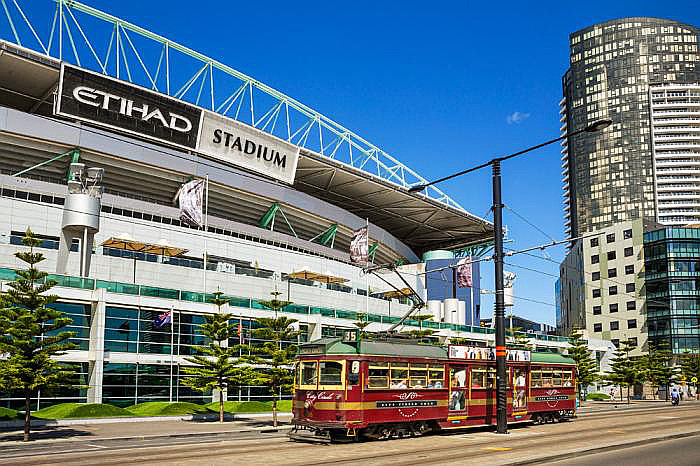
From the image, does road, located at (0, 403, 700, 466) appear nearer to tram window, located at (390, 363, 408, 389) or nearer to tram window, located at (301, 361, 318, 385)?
tram window, located at (390, 363, 408, 389)

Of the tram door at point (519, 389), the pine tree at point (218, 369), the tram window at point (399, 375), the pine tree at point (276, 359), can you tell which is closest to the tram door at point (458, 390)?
the tram window at point (399, 375)

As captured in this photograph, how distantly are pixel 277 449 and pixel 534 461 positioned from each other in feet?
26.5

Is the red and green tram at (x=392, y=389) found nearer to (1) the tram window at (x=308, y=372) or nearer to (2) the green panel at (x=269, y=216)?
(1) the tram window at (x=308, y=372)

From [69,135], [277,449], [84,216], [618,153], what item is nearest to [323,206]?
[69,135]

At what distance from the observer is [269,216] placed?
76.7 metres

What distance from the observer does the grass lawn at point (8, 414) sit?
33650mm

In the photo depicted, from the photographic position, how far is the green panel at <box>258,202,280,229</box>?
76.2 meters

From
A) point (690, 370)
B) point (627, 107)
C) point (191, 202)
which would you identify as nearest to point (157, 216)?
point (191, 202)

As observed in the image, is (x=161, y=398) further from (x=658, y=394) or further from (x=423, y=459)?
(x=658, y=394)

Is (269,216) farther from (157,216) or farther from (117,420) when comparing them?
(117,420)

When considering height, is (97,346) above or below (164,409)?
above

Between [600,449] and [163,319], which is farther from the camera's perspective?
[163,319]

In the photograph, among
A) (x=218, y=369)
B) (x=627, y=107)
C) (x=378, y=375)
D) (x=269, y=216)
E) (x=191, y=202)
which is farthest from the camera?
(x=627, y=107)

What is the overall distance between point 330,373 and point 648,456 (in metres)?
10.6
